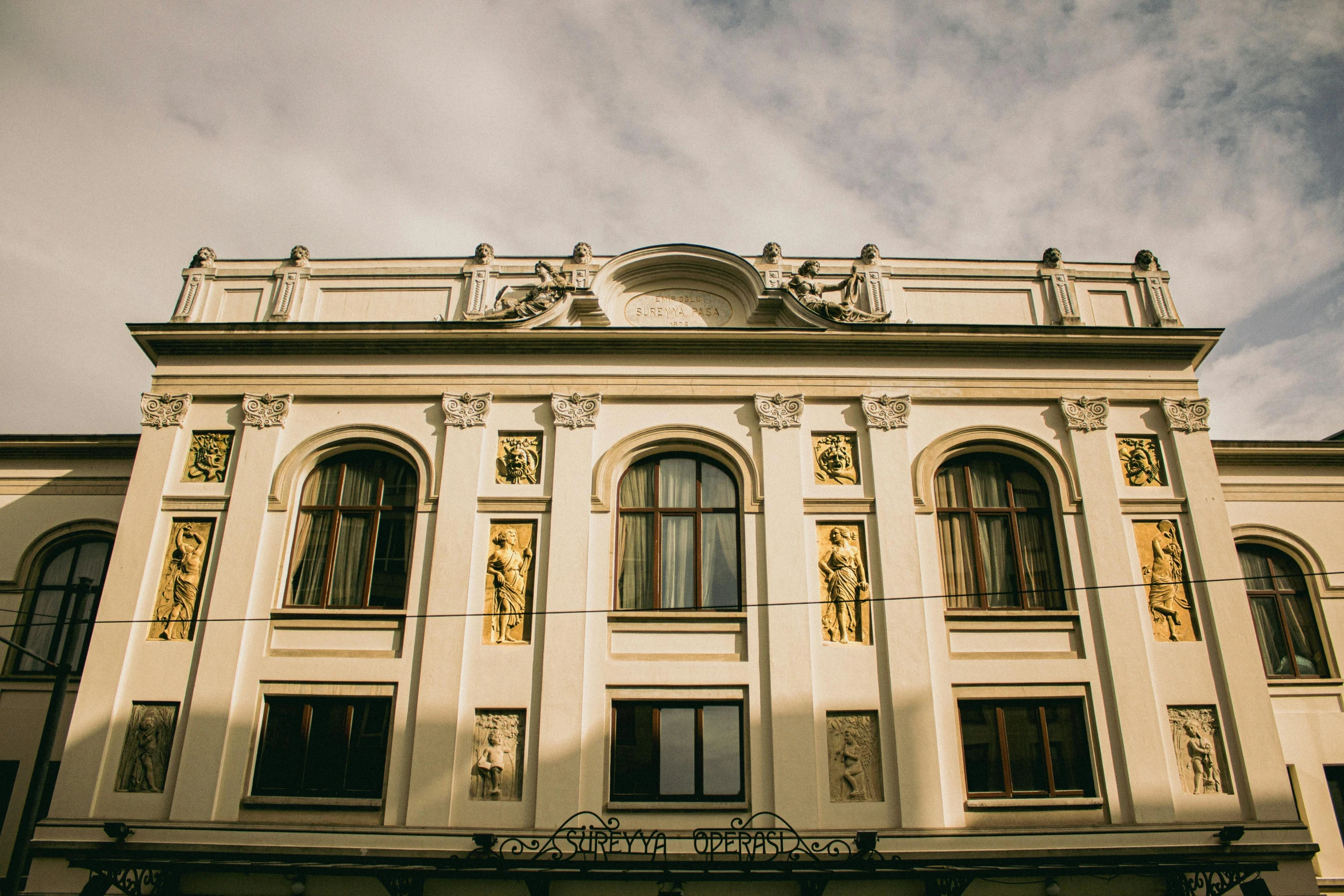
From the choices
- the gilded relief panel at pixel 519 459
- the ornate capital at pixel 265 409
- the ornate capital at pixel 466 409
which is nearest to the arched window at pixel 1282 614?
the gilded relief panel at pixel 519 459

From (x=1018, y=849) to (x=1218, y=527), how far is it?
20.1ft

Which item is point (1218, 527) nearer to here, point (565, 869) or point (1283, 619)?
point (1283, 619)

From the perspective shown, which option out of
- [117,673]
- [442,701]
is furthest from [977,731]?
[117,673]

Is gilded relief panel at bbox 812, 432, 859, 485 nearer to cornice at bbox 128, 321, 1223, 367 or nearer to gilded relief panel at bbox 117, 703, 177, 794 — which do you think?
cornice at bbox 128, 321, 1223, 367

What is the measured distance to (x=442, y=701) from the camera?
13344 mm

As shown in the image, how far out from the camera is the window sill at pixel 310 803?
13.0 m

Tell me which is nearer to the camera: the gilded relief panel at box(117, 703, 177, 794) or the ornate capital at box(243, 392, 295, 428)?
the gilded relief panel at box(117, 703, 177, 794)

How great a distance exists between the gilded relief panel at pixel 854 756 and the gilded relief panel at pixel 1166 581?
474cm

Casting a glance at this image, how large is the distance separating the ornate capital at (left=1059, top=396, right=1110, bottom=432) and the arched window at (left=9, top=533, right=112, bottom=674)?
1716cm

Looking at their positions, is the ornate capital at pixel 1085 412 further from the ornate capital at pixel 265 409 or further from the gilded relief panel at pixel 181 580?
the gilded relief panel at pixel 181 580

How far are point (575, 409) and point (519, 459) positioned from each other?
125 centimetres

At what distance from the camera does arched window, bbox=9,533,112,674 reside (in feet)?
53.2

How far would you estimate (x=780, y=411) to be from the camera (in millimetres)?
15336

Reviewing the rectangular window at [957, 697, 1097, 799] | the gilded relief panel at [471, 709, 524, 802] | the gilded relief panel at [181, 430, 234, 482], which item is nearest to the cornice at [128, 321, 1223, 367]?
the gilded relief panel at [181, 430, 234, 482]
